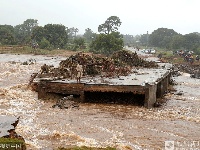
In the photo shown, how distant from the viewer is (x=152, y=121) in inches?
511

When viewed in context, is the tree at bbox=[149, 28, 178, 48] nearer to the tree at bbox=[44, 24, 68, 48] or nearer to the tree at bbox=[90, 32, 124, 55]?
the tree at bbox=[44, 24, 68, 48]

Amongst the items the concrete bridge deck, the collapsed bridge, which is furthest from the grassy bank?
the concrete bridge deck

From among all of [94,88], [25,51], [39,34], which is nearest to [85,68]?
[94,88]

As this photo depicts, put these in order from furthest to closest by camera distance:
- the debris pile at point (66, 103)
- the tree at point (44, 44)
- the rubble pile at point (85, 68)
Result: the tree at point (44, 44) → the rubble pile at point (85, 68) → the debris pile at point (66, 103)

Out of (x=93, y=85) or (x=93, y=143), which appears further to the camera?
(x=93, y=85)

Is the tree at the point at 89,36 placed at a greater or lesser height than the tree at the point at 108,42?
greater

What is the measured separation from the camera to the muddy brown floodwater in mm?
10109

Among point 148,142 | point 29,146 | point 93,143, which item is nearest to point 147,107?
point 148,142

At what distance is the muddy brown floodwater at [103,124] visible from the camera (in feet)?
33.2

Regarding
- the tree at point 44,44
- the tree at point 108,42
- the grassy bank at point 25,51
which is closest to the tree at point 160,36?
the tree at point 44,44

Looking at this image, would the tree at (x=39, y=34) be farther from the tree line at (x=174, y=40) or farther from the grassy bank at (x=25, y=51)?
the tree line at (x=174, y=40)

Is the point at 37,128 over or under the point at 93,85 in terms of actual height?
under

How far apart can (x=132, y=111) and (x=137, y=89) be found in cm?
107

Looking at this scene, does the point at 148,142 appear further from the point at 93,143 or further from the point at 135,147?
the point at 93,143
